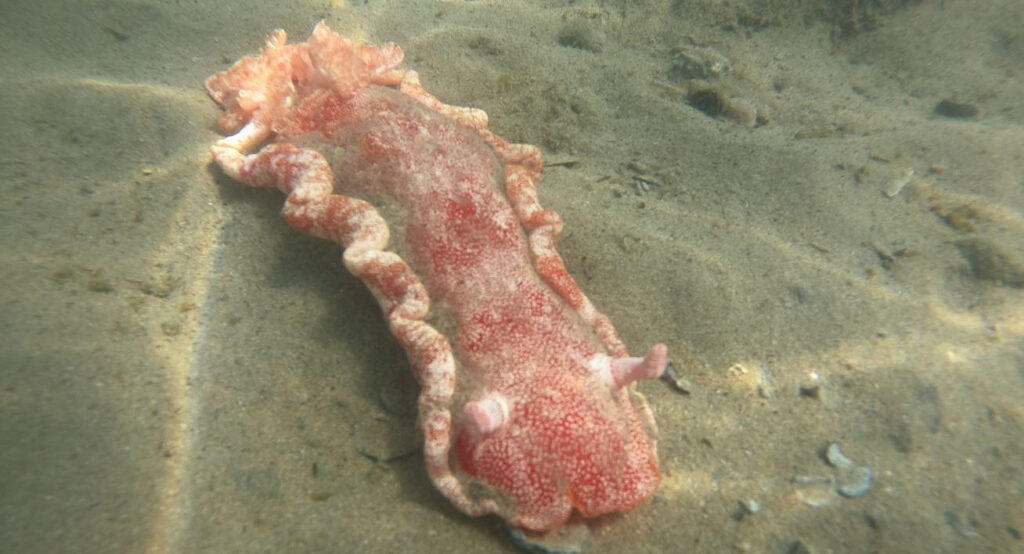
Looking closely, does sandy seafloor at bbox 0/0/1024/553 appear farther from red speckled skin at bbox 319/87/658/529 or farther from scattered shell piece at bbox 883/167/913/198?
red speckled skin at bbox 319/87/658/529

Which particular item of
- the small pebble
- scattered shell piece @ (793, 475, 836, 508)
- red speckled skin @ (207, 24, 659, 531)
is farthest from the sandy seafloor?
the small pebble

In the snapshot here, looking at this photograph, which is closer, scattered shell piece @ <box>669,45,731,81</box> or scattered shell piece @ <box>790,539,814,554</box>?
scattered shell piece @ <box>790,539,814,554</box>

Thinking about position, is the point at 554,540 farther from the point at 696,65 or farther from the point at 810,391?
the point at 696,65

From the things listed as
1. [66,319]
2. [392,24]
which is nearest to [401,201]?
[66,319]

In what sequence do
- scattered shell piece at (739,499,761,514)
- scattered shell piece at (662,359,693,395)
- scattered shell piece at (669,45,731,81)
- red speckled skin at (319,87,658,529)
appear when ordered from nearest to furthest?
red speckled skin at (319,87,658,529)
scattered shell piece at (739,499,761,514)
scattered shell piece at (662,359,693,395)
scattered shell piece at (669,45,731,81)

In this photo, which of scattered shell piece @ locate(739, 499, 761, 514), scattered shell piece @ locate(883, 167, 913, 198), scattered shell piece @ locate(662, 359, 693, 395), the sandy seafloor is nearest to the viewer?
the sandy seafloor

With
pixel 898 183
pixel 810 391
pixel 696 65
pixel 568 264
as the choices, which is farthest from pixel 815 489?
pixel 696 65
